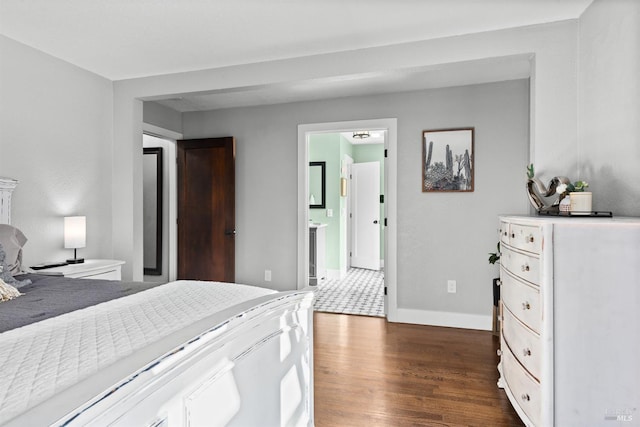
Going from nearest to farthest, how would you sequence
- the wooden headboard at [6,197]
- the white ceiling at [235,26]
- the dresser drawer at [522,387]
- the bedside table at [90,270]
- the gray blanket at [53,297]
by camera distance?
1. the gray blanket at [53,297]
2. the dresser drawer at [522,387]
3. the white ceiling at [235,26]
4. the wooden headboard at [6,197]
5. the bedside table at [90,270]

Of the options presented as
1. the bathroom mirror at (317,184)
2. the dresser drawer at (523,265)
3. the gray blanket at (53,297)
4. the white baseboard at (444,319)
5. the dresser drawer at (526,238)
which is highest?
the bathroom mirror at (317,184)

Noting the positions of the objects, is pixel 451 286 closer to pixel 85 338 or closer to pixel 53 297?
pixel 53 297

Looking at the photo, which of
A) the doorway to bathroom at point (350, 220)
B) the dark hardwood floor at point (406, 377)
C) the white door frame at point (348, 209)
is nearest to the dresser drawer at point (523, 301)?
the dark hardwood floor at point (406, 377)

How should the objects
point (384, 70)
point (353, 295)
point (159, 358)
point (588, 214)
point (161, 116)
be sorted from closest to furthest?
1. point (159, 358)
2. point (588, 214)
3. point (384, 70)
4. point (161, 116)
5. point (353, 295)

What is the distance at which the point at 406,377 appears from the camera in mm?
2578

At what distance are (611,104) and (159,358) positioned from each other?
2.52m

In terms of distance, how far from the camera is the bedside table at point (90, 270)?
9.02 ft

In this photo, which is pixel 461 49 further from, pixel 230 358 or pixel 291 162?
pixel 230 358

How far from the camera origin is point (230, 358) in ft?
3.59

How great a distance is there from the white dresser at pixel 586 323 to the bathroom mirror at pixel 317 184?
176 inches

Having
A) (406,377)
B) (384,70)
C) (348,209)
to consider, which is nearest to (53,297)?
(406,377)

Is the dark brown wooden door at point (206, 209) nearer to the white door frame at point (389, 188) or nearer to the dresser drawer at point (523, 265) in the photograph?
the white door frame at point (389, 188)

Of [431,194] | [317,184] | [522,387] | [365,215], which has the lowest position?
[522,387]

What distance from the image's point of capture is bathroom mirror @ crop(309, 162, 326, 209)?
6.10 metres
